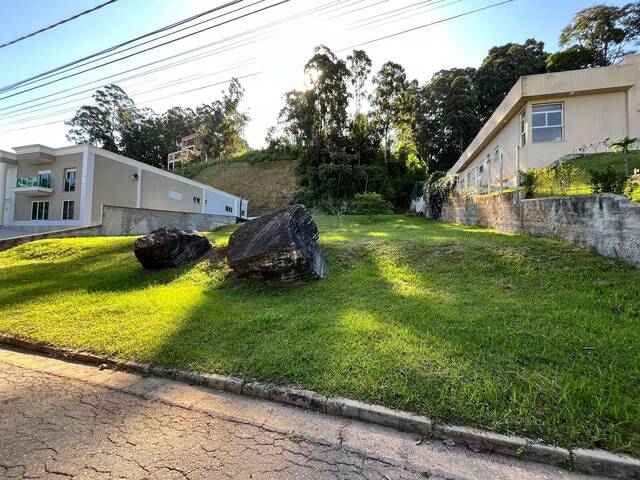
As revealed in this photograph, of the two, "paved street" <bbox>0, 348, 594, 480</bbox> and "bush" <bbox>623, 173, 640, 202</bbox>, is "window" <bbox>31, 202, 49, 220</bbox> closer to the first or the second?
"paved street" <bbox>0, 348, 594, 480</bbox>

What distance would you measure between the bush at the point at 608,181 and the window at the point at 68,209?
25101 millimetres

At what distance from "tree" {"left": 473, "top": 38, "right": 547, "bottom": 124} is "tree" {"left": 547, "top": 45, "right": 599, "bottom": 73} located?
14.3 ft

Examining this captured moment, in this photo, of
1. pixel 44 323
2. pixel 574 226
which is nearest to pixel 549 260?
pixel 574 226

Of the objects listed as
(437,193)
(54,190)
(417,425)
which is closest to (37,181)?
(54,190)

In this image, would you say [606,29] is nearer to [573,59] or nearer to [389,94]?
[573,59]

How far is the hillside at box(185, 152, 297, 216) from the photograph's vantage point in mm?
32719

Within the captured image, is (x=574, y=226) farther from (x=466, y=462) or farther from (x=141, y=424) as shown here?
(x=141, y=424)

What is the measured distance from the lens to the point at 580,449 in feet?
6.67

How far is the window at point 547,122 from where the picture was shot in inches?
484

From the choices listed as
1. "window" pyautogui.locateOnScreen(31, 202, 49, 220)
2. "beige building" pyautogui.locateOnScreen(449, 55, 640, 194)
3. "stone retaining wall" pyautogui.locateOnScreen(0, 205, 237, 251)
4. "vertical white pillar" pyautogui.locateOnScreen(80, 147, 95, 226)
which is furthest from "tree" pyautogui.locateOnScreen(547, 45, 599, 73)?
"window" pyautogui.locateOnScreen(31, 202, 49, 220)

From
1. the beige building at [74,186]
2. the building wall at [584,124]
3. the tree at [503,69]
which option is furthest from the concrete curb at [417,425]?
the tree at [503,69]

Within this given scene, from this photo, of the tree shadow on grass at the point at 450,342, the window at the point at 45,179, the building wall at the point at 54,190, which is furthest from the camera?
the window at the point at 45,179

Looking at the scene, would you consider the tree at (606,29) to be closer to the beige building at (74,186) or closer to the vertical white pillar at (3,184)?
the beige building at (74,186)

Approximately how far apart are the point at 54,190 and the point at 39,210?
2441mm
